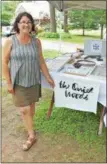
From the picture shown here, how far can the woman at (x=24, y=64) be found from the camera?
2625 mm

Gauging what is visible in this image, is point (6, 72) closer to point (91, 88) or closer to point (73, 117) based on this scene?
point (91, 88)

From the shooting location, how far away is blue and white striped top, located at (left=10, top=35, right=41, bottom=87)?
264cm

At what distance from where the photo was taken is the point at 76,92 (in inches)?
113

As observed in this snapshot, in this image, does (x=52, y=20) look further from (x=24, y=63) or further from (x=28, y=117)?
(x=24, y=63)

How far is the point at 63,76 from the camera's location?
2916 millimetres

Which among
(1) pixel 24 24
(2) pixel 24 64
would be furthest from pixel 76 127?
(1) pixel 24 24

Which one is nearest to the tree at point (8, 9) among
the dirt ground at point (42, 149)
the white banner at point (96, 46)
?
the white banner at point (96, 46)

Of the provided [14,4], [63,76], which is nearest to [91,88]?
[63,76]

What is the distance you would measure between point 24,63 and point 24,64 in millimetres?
10

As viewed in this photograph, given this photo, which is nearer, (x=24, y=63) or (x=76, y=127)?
(x=24, y=63)

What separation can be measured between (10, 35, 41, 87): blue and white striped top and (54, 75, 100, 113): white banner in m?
0.31

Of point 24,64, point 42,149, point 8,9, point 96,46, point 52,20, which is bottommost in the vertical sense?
point 42,149

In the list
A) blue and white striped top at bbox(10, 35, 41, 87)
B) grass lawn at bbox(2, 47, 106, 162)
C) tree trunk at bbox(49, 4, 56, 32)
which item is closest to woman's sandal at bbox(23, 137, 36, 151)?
grass lawn at bbox(2, 47, 106, 162)

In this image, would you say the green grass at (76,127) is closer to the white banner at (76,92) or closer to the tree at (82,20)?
the white banner at (76,92)
